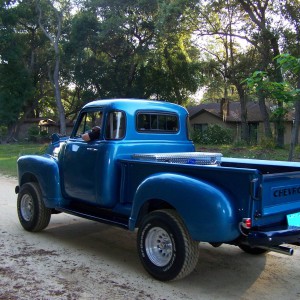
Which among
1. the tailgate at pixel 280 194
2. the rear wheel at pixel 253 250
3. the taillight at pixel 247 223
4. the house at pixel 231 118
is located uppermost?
the house at pixel 231 118

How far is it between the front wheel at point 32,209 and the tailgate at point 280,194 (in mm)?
3678

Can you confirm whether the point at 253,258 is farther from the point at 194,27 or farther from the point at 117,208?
the point at 194,27

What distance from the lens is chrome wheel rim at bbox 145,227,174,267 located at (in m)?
4.61

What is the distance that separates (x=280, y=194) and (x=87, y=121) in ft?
10.8

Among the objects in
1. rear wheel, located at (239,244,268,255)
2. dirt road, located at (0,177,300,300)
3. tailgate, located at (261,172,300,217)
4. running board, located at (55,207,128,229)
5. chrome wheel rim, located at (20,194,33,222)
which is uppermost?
tailgate, located at (261,172,300,217)

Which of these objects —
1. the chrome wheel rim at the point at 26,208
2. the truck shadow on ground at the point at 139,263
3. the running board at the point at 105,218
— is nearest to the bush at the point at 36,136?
the chrome wheel rim at the point at 26,208

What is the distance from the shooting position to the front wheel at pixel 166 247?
173 inches

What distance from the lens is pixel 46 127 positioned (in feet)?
180

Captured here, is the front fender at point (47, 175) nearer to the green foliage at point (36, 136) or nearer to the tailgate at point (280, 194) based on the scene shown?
the tailgate at point (280, 194)

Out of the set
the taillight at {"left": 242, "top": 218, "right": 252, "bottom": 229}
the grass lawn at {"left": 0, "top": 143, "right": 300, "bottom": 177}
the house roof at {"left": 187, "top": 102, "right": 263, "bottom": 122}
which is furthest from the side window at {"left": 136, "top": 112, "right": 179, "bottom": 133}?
the house roof at {"left": 187, "top": 102, "right": 263, "bottom": 122}

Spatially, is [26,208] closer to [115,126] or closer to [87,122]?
[87,122]

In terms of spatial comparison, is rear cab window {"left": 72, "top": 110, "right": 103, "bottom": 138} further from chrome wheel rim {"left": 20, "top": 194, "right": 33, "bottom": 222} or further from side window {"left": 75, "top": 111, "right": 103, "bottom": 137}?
chrome wheel rim {"left": 20, "top": 194, "right": 33, "bottom": 222}

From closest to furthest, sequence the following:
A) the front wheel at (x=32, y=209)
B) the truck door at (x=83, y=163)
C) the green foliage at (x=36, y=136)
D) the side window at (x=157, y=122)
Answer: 1. the truck door at (x=83, y=163)
2. the side window at (x=157, y=122)
3. the front wheel at (x=32, y=209)
4. the green foliage at (x=36, y=136)

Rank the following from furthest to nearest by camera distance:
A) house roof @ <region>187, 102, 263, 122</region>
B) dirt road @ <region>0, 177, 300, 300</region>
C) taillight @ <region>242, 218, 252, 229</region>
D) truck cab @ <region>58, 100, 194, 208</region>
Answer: house roof @ <region>187, 102, 263, 122</region>
truck cab @ <region>58, 100, 194, 208</region>
dirt road @ <region>0, 177, 300, 300</region>
taillight @ <region>242, 218, 252, 229</region>
